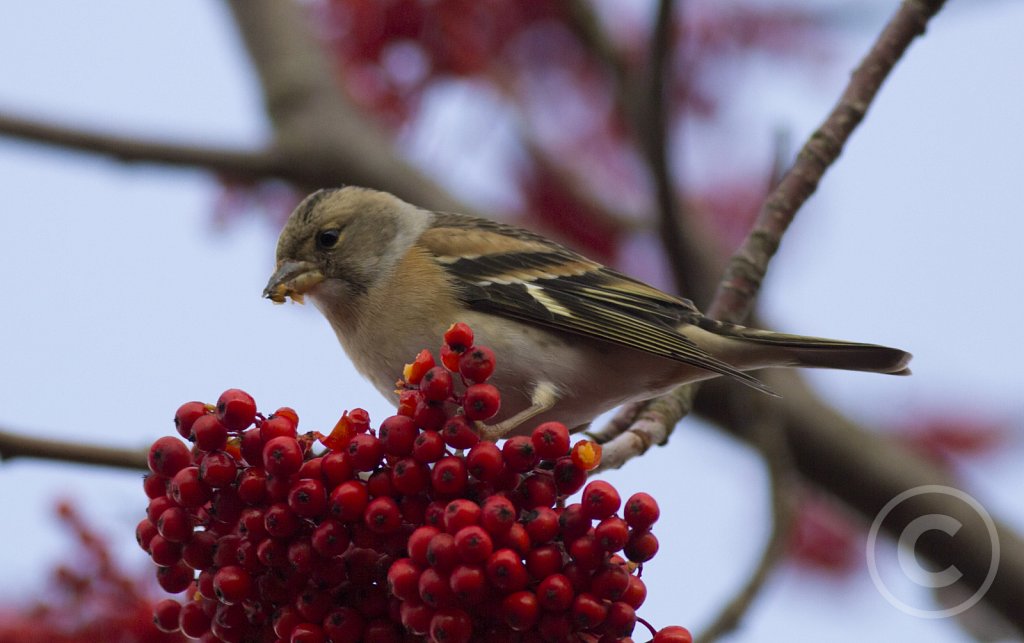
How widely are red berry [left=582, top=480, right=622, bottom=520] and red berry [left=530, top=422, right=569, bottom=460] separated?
0.13 meters

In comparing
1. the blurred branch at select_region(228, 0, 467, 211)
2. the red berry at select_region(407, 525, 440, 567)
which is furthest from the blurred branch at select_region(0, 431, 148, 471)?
the blurred branch at select_region(228, 0, 467, 211)

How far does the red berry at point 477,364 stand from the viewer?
2.89 metres

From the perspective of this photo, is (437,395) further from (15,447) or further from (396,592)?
(15,447)

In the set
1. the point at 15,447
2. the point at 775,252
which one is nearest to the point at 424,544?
the point at 15,447

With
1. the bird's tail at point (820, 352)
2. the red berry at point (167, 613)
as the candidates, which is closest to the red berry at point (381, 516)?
the red berry at point (167, 613)

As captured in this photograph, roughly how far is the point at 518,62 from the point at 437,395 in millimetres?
5796

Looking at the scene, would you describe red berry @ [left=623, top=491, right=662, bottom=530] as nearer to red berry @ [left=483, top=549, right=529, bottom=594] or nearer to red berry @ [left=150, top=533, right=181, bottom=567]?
red berry @ [left=483, top=549, right=529, bottom=594]

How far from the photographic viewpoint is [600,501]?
8.82 feet

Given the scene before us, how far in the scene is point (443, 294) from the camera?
4.61 m

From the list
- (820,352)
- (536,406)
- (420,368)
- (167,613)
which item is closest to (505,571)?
(420,368)

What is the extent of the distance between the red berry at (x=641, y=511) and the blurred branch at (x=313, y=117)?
455 cm

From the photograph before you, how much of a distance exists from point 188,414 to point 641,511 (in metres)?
1.22

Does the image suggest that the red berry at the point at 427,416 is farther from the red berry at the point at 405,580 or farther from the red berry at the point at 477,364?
the red berry at the point at 405,580

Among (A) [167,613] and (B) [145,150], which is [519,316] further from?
(B) [145,150]
